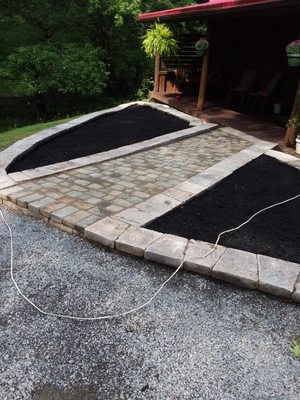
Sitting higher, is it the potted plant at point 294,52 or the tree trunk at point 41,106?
the potted plant at point 294,52

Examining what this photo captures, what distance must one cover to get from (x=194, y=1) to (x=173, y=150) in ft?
35.9

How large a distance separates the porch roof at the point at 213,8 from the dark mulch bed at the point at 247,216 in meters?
2.56

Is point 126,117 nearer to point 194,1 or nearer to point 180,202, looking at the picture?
point 180,202

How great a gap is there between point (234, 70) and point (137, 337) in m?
9.17

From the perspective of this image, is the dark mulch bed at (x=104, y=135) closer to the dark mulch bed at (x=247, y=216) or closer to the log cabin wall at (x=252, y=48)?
the dark mulch bed at (x=247, y=216)

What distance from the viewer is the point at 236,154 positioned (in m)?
5.27

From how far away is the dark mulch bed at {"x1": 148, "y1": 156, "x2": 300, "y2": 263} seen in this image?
2.92 meters

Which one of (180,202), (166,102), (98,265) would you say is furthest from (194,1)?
(98,265)

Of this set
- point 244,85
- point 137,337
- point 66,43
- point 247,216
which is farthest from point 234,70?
point 137,337

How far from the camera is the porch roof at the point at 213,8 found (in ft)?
15.9

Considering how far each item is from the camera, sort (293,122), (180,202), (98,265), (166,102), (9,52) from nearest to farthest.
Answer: (98,265) < (180,202) < (293,122) < (166,102) < (9,52)

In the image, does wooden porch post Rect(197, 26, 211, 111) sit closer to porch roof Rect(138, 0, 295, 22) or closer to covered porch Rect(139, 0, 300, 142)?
covered porch Rect(139, 0, 300, 142)

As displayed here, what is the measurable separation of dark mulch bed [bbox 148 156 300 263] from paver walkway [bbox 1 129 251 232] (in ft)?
1.76

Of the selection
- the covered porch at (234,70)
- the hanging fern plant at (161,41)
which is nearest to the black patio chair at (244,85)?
the covered porch at (234,70)
